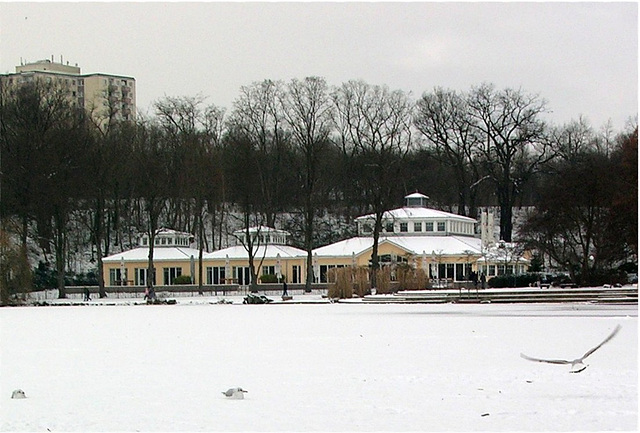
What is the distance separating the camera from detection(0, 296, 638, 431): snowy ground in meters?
14.7

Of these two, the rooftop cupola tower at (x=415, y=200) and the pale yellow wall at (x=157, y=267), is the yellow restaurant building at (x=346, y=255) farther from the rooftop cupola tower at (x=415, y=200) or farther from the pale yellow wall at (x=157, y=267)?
the rooftop cupola tower at (x=415, y=200)

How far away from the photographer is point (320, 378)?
61.2 ft

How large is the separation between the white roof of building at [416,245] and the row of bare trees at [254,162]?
245cm

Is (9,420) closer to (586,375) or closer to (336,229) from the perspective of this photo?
(586,375)

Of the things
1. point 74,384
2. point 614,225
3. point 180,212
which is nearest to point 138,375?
point 74,384

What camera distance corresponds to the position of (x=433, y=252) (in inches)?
2879

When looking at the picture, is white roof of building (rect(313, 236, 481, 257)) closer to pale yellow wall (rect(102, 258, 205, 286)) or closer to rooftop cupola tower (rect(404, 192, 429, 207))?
rooftop cupola tower (rect(404, 192, 429, 207))

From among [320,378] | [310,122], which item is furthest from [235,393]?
[310,122]

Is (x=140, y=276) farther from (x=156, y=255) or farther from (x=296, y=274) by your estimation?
(x=296, y=274)

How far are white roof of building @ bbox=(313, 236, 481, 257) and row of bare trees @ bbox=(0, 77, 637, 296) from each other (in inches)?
96.3

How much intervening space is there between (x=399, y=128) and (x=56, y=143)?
21884 mm

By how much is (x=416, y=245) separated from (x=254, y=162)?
43.4 ft

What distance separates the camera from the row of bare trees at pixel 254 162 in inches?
2744

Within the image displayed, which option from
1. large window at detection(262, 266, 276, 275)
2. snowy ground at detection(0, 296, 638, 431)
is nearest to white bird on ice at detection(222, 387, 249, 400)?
snowy ground at detection(0, 296, 638, 431)
